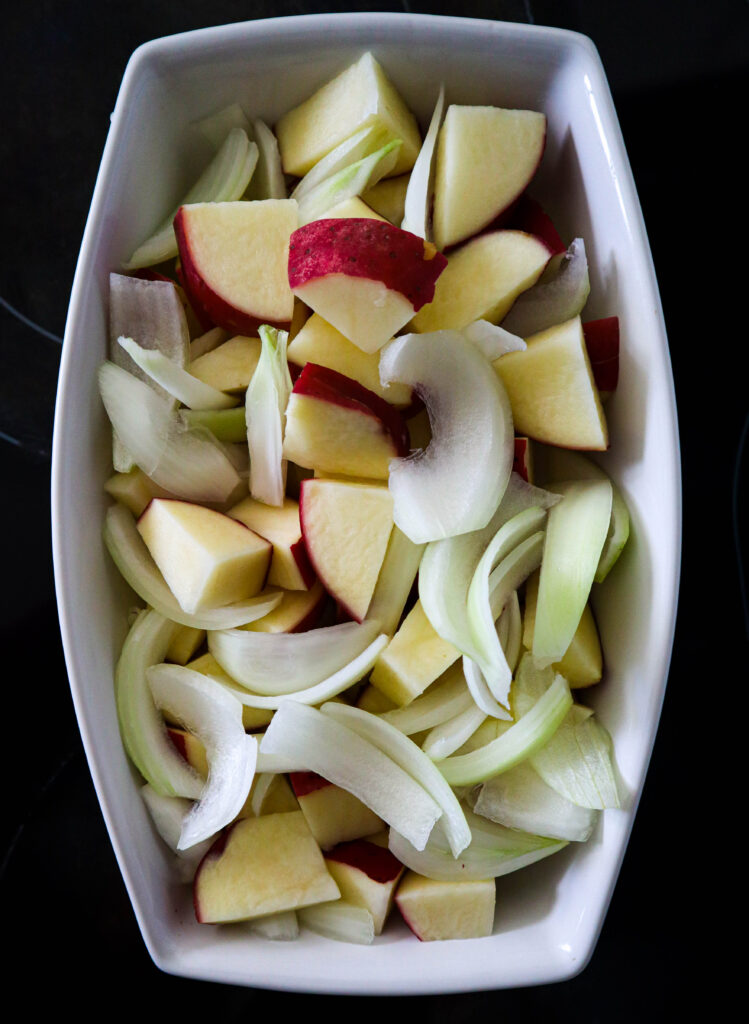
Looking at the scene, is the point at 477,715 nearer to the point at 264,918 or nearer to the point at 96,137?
the point at 264,918

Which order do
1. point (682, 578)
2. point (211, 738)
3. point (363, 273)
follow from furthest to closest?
1. point (682, 578)
2. point (211, 738)
3. point (363, 273)

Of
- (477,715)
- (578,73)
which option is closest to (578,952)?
(477,715)

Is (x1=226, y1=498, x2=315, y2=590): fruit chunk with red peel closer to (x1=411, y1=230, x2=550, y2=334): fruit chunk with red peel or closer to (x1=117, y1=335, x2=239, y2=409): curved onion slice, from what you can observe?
(x1=117, y1=335, x2=239, y2=409): curved onion slice

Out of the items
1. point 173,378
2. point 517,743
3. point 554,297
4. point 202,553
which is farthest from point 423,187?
point 517,743

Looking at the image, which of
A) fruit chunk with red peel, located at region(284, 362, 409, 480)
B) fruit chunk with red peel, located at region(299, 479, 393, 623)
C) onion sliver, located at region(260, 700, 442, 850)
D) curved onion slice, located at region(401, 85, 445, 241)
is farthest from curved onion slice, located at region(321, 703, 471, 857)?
curved onion slice, located at region(401, 85, 445, 241)

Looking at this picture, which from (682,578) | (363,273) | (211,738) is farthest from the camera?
(682,578)

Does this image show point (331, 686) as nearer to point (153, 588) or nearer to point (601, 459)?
point (153, 588)

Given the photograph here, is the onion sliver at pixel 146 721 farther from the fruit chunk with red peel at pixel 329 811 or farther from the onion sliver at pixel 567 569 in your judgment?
the onion sliver at pixel 567 569
